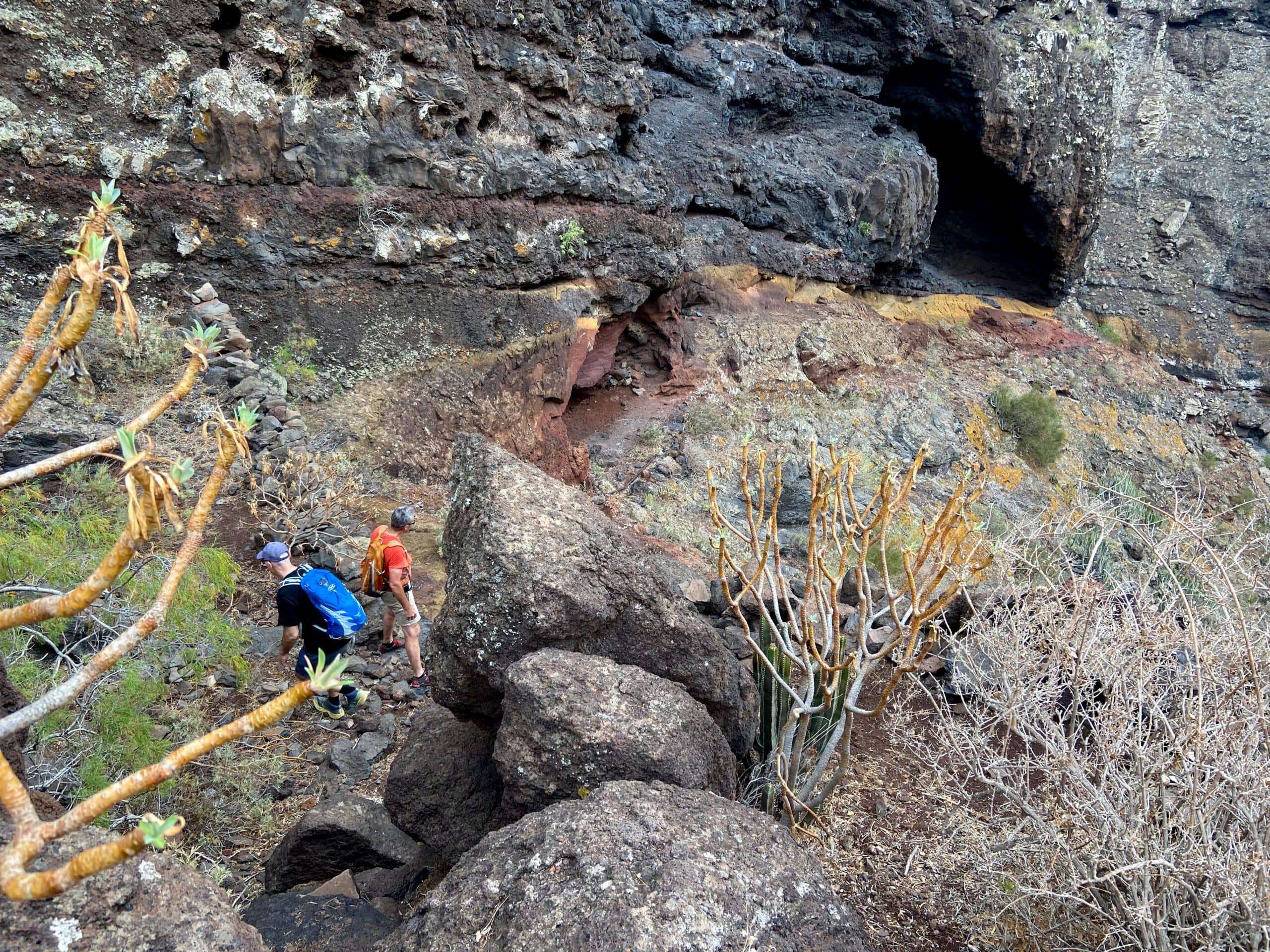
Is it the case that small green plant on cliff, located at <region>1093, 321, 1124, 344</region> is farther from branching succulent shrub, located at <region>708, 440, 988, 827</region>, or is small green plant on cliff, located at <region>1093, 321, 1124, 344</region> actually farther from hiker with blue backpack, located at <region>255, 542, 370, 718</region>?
hiker with blue backpack, located at <region>255, 542, 370, 718</region>

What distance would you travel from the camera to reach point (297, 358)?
7457mm

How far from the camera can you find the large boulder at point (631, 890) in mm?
1907

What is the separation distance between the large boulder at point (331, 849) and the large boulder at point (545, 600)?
612mm

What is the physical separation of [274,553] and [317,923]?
2.44 m

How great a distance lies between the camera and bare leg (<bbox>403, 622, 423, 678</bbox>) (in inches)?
189

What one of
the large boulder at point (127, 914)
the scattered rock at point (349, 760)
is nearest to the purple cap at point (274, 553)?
the scattered rock at point (349, 760)

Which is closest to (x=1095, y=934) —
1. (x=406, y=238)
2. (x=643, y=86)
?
(x=406, y=238)

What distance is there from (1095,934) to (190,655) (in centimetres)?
426

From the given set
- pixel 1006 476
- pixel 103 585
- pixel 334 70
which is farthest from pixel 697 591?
pixel 1006 476

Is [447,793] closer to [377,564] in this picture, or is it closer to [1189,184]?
[377,564]

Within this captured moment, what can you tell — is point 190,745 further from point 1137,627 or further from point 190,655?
point 190,655

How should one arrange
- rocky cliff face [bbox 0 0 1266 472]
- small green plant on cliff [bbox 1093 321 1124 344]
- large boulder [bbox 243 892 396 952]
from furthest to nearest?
small green plant on cliff [bbox 1093 321 1124 344]
rocky cliff face [bbox 0 0 1266 472]
large boulder [bbox 243 892 396 952]

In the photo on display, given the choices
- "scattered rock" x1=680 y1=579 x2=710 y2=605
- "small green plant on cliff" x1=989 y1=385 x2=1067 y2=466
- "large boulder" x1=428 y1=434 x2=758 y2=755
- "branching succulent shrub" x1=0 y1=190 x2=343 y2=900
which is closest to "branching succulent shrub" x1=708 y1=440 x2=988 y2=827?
"large boulder" x1=428 y1=434 x2=758 y2=755

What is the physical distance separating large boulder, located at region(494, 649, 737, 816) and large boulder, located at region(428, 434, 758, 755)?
24 cm
